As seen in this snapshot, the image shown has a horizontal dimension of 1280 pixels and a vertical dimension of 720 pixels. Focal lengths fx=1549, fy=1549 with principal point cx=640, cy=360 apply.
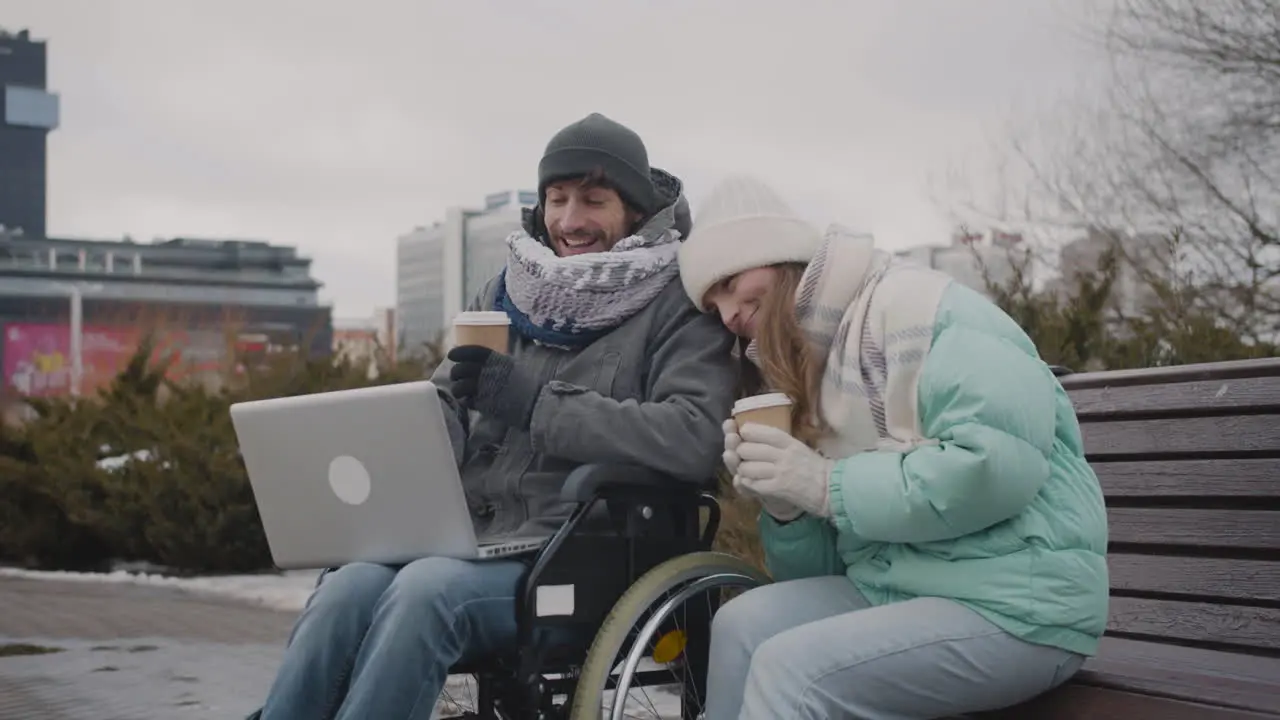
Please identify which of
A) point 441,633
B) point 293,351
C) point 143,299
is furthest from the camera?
point 143,299

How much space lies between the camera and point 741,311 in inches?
116

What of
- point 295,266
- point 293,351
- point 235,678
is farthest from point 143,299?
point 235,678

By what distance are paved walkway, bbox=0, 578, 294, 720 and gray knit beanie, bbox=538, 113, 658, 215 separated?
2512 mm

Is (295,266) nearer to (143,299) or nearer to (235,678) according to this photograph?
(143,299)

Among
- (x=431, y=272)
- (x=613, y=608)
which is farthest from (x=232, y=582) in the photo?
(x=431, y=272)

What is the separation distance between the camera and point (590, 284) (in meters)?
3.29

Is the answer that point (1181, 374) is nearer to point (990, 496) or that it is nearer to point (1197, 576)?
point (1197, 576)

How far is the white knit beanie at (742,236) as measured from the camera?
286 centimetres

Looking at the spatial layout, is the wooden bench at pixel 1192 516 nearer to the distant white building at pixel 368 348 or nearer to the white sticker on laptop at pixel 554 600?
the white sticker on laptop at pixel 554 600

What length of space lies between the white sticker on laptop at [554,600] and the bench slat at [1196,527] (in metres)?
1.21

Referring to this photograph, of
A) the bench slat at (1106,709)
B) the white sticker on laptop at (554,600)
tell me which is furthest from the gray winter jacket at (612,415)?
the bench slat at (1106,709)

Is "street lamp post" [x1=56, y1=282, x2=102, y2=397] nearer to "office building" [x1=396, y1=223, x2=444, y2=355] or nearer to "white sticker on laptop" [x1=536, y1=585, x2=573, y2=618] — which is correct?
"office building" [x1=396, y1=223, x2=444, y2=355]

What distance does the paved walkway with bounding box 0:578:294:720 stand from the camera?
527 centimetres

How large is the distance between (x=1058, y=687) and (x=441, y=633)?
1118 millimetres
